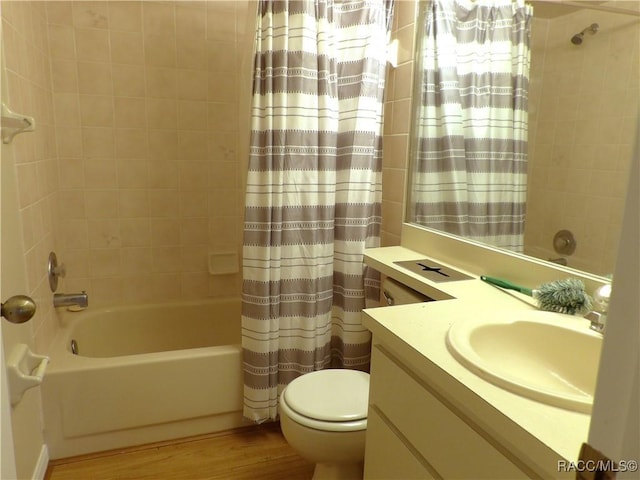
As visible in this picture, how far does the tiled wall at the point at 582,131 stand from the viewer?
108cm

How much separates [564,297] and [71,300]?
1849 millimetres

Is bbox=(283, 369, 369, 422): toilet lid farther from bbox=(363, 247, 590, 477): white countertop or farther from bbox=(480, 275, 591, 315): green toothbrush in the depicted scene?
bbox=(480, 275, 591, 315): green toothbrush

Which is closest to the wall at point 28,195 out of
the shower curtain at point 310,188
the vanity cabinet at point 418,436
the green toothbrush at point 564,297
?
the shower curtain at point 310,188

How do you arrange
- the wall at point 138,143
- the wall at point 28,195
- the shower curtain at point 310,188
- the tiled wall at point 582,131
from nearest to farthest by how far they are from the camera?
the tiled wall at point 582,131, the wall at point 28,195, the shower curtain at point 310,188, the wall at point 138,143

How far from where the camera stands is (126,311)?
2.48m

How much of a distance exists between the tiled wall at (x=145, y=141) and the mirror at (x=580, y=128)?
1.45 m

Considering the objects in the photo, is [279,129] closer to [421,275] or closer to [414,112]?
[414,112]

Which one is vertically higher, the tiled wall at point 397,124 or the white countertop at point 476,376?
the tiled wall at point 397,124

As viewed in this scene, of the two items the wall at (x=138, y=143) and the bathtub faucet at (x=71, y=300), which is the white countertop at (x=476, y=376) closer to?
the wall at (x=138, y=143)

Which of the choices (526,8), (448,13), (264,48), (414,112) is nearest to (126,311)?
(264,48)

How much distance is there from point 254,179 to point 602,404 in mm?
1487

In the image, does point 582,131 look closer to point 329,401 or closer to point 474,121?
point 474,121

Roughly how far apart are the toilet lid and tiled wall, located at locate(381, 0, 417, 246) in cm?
68

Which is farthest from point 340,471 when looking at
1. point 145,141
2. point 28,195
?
point 145,141
